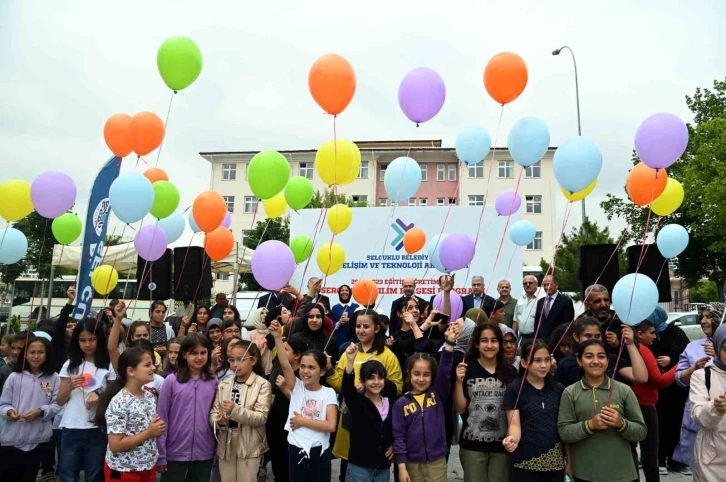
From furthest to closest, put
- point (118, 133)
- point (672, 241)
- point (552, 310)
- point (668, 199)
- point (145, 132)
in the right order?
point (672, 241) → point (668, 199) → point (552, 310) → point (118, 133) → point (145, 132)

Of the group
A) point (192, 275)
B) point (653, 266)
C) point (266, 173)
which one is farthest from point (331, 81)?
point (653, 266)

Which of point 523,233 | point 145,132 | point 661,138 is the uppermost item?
point 145,132

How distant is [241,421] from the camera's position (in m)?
3.41

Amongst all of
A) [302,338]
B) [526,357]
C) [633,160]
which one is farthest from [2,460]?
[633,160]

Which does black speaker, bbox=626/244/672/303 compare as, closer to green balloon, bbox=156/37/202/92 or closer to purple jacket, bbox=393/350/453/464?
purple jacket, bbox=393/350/453/464

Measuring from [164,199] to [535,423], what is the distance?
447 cm

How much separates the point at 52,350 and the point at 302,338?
1873mm

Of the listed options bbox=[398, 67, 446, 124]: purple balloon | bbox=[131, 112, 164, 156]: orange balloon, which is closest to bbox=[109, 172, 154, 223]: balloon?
bbox=[131, 112, 164, 156]: orange balloon

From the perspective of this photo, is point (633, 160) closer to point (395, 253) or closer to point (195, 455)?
point (395, 253)

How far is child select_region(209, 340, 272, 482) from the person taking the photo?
3420 mm

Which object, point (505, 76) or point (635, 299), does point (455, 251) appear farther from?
point (635, 299)

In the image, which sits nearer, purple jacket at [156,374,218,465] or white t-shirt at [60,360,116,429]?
purple jacket at [156,374,218,465]

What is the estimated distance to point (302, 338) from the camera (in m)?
4.18

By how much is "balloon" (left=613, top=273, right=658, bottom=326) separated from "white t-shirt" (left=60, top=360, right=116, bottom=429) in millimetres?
3690
